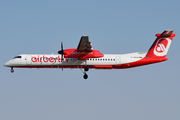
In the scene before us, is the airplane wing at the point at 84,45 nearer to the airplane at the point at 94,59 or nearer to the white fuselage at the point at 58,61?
the airplane at the point at 94,59

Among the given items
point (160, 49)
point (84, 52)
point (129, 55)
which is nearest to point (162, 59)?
point (160, 49)

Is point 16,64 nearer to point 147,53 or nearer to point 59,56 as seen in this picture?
point 59,56

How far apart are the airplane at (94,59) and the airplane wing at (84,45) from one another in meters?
0.40

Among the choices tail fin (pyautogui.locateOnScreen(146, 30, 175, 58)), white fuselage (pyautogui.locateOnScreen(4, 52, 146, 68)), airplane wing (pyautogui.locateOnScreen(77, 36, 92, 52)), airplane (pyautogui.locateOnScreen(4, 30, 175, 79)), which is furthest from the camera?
tail fin (pyautogui.locateOnScreen(146, 30, 175, 58))

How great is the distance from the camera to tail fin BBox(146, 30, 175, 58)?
3444cm

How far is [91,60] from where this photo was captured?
110 ft

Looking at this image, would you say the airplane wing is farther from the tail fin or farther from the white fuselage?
the tail fin

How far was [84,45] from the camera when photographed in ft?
103

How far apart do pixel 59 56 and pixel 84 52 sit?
2.93 metres

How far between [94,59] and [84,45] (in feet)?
8.93

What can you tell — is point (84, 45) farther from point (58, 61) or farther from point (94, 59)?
point (58, 61)

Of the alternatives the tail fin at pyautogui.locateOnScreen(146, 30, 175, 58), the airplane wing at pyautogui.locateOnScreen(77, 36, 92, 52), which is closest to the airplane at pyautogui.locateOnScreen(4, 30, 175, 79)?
the tail fin at pyautogui.locateOnScreen(146, 30, 175, 58)

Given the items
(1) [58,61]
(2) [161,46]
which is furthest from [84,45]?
(2) [161,46]

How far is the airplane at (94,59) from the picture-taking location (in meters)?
33.0
